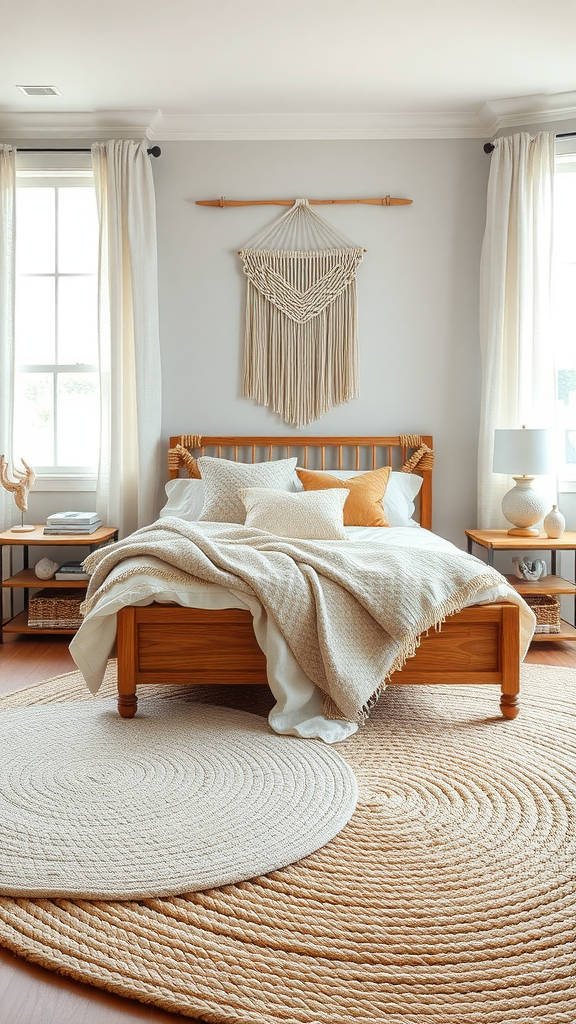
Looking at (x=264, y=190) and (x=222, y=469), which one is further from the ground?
(x=264, y=190)

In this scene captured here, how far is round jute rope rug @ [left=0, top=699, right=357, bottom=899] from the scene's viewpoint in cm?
194

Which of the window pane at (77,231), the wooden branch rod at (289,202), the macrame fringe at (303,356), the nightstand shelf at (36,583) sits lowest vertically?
the nightstand shelf at (36,583)

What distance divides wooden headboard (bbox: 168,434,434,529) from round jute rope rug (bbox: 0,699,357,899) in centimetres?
184

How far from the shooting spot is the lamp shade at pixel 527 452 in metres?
3.97

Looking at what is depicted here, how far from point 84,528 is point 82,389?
90 centimetres

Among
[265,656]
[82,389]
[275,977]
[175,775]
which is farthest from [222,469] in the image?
[275,977]

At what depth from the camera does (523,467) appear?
13.1 feet

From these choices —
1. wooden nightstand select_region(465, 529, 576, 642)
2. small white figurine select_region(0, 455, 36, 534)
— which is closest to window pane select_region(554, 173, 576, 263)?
wooden nightstand select_region(465, 529, 576, 642)

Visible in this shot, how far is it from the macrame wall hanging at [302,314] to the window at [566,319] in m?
1.07

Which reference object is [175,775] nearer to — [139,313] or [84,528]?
[84,528]

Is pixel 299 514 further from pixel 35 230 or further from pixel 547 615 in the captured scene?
pixel 35 230

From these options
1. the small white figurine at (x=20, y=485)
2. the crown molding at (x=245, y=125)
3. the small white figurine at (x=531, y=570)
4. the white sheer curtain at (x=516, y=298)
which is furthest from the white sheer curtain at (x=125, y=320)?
the small white figurine at (x=531, y=570)

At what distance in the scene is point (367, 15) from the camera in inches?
130

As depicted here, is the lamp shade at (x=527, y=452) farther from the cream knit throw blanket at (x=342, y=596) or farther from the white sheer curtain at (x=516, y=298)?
the cream knit throw blanket at (x=342, y=596)
